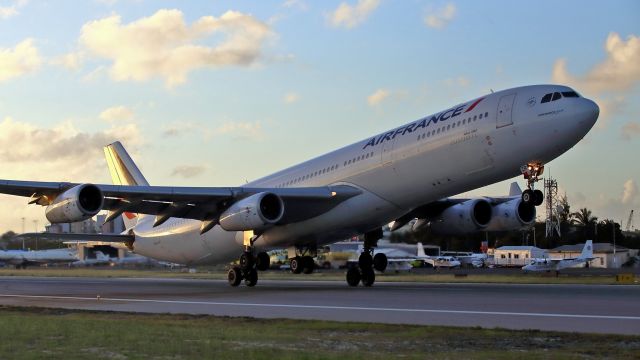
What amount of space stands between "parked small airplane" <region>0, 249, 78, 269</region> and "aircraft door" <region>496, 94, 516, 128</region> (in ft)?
341

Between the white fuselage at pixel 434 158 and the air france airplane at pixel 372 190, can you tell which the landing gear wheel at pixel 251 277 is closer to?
the air france airplane at pixel 372 190

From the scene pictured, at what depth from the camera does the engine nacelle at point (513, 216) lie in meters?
39.1

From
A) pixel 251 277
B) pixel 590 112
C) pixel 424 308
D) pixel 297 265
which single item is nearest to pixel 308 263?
pixel 297 265

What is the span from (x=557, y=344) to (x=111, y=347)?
7842 millimetres

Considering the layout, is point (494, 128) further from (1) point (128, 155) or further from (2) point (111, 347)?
(1) point (128, 155)

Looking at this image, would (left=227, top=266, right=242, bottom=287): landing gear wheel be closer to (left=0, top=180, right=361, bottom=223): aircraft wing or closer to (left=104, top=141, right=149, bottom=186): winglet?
(left=0, top=180, right=361, bottom=223): aircraft wing

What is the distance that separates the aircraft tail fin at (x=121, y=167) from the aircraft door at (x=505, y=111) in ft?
90.2

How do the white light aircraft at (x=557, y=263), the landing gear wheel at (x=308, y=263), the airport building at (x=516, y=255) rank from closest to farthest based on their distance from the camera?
the landing gear wheel at (x=308, y=263) < the white light aircraft at (x=557, y=263) < the airport building at (x=516, y=255)

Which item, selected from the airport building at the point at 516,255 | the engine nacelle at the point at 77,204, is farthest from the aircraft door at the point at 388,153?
the airport building at the point at 516,255

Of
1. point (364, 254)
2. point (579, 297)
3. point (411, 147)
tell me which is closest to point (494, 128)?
point (411, 147)

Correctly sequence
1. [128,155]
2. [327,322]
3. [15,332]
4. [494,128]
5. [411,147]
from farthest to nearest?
[128,155] → [411,147] → [494,128] → [327,322] → [15,332]

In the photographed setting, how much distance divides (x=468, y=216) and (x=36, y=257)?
3905 inches

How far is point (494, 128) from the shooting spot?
3089 centimetres

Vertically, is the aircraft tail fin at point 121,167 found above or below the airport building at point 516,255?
above
